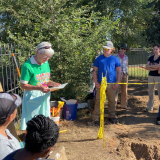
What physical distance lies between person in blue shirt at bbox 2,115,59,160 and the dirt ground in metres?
2.19

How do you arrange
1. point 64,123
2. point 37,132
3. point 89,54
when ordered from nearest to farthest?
point 37,132 → point 64,123 → point 89,54

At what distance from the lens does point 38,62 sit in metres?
3.12

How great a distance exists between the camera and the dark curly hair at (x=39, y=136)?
4.16 ft

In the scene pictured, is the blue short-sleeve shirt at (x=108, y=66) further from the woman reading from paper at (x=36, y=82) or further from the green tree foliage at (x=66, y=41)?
the woman reading from paper at (x=36, y=82)

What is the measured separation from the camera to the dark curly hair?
1268 millimetres

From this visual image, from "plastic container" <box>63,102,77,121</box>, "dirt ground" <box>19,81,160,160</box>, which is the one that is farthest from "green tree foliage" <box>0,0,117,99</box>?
"dirt ground" <box>19,81,160,160</box>

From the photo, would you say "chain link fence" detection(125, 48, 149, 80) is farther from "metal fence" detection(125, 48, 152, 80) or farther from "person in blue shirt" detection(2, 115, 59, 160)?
"person in blue shirt" detection(2, 115, 59, 160)

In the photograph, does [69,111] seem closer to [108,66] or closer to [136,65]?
[108,66]

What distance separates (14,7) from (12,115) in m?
6.09

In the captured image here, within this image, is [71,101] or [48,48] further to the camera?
[71,101]

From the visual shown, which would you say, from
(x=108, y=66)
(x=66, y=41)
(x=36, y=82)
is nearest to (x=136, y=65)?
(x=66, y=41)

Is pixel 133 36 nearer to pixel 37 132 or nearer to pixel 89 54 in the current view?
pixel 89 54

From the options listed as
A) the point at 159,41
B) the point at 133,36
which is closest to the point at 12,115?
the point at 133,36

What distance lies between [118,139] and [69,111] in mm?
1535
